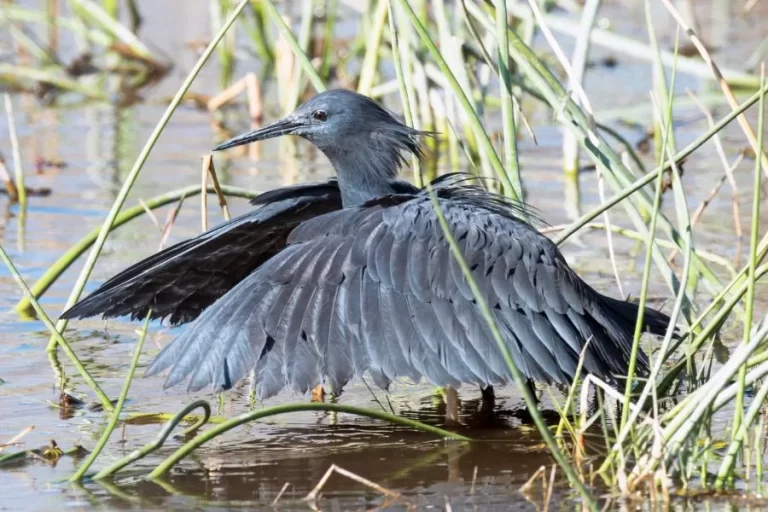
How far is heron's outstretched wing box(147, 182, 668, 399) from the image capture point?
355 cm

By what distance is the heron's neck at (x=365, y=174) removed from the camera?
439 cm

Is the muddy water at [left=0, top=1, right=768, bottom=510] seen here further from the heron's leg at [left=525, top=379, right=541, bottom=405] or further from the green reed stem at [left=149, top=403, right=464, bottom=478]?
the green reed stem at [left=149, top=403, right=464, bottom=478]

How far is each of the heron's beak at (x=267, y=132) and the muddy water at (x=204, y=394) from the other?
2.80 feet

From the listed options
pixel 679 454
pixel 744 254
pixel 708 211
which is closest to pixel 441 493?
pixel 679 454

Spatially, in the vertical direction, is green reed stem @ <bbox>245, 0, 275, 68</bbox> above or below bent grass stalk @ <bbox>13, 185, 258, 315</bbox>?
above

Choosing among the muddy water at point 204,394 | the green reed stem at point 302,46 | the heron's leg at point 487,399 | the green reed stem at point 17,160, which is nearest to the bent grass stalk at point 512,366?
the muddy water at point 204,394

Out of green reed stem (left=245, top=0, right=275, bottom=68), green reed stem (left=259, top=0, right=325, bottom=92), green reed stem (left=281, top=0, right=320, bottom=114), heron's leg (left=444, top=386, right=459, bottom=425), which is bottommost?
heron's leg (left=444, top=386, right=459, bottom=425)

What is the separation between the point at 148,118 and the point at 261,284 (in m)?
5.41

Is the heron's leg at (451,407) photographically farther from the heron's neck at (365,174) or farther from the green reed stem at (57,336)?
the green reed stem at (57,336)

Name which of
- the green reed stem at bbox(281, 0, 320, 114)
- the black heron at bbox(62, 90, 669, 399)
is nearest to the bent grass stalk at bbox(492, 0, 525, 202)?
the black heron at bbox(62, 90, 669, 399)

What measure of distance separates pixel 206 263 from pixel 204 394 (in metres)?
0.44

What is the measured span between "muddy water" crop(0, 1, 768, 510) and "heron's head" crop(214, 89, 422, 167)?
0.83 m

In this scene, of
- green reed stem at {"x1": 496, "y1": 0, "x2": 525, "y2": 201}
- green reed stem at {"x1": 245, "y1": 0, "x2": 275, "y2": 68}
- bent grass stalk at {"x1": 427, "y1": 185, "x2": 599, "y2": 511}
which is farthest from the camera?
green reed stem at {"x1": 245, "y1": 0, "x2": 275, "y2": 68}

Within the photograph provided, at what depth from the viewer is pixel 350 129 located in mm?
4441
